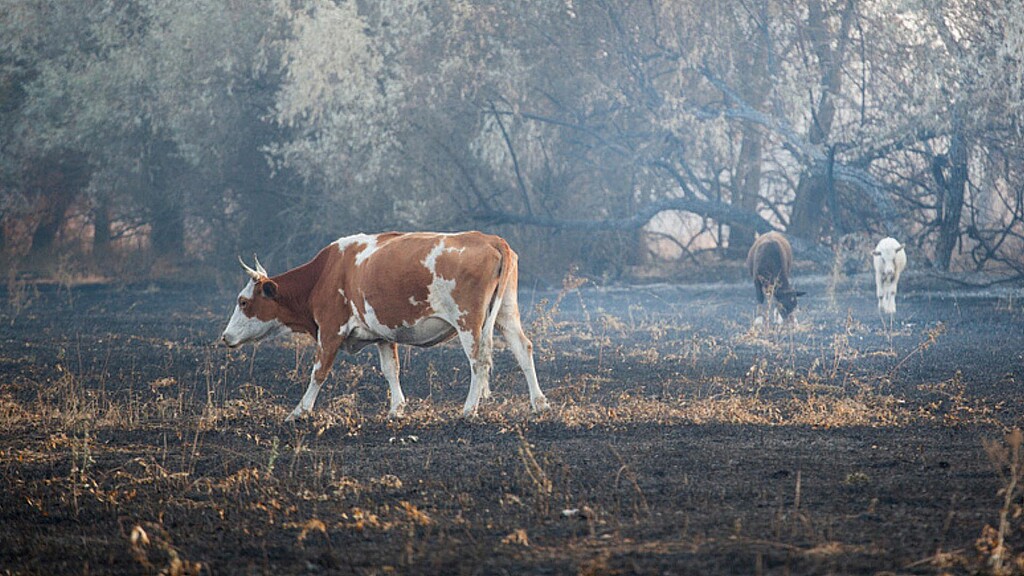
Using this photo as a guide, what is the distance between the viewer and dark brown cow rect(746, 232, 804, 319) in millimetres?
19266

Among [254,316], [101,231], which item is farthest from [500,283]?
[101,231]

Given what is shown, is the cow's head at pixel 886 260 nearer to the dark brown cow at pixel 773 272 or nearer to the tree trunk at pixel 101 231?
the dark brown cow at pixel 773 272

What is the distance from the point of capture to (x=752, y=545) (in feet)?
18.3

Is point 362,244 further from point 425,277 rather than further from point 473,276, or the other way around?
point 473,276

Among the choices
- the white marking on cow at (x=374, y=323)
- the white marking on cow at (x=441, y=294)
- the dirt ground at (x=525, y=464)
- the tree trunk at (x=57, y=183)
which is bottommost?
the dirt ground at (x=525, y=464)

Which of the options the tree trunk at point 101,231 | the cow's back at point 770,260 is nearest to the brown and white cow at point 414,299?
the cow's back at point 770,260

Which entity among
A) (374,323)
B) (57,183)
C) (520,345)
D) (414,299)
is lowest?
(520,345)

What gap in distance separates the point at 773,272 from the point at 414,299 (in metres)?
11.4

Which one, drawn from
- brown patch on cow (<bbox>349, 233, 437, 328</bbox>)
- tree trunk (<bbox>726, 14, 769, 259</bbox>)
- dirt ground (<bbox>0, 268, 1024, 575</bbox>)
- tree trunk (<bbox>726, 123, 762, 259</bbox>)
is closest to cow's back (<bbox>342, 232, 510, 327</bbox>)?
brown patch on cow (<bbox>349, 233, 437, 328</bbox>)

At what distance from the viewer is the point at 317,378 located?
1045 centimetres

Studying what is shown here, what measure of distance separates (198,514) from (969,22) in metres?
21.3

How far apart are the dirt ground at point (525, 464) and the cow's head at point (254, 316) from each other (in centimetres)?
60

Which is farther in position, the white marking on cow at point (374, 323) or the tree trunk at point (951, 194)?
the tree trunk at point (951, 194)

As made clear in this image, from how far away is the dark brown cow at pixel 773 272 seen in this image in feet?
63.2
